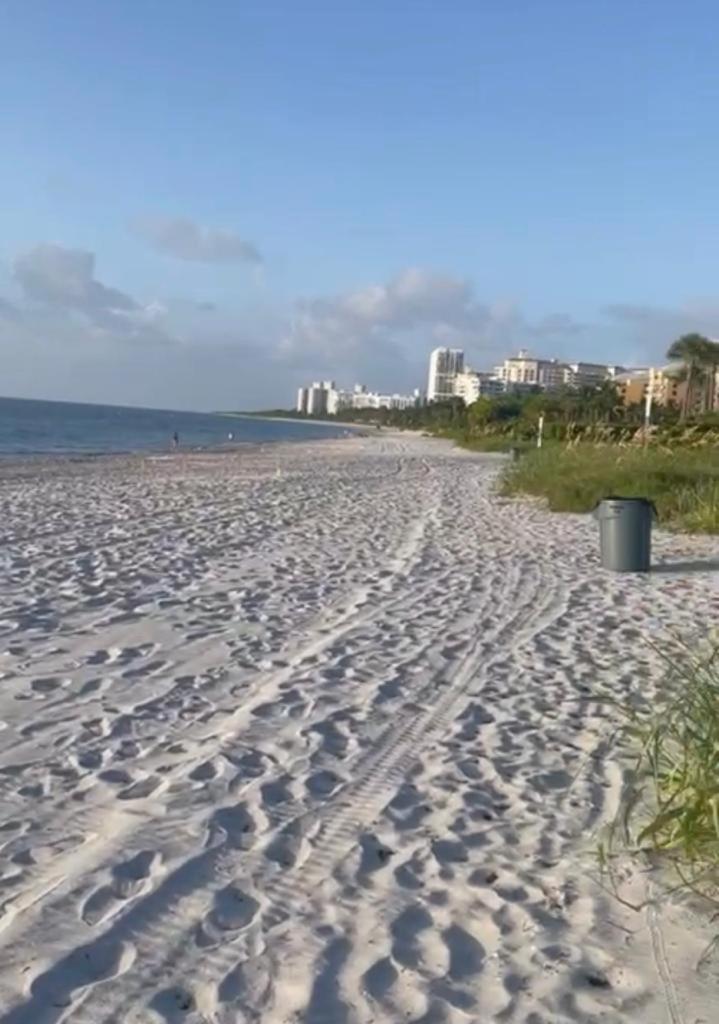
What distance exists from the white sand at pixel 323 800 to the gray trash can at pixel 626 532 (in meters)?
0.77

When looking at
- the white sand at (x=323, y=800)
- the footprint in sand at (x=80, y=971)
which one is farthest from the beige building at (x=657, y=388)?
the footprint in sand at (x=80, y=971)

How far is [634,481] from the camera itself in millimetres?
18047

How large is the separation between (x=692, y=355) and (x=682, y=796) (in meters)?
84.2

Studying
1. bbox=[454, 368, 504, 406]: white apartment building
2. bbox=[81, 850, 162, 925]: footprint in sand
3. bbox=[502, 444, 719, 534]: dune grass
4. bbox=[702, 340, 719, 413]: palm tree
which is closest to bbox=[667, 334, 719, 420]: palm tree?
bbox=[702, 340, 719, 413]: palm tree

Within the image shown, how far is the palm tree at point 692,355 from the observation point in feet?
274

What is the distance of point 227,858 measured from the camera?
4.06m

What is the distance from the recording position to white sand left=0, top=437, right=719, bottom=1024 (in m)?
3.22

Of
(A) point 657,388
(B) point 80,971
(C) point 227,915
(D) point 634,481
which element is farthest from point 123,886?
(A) point 657,388

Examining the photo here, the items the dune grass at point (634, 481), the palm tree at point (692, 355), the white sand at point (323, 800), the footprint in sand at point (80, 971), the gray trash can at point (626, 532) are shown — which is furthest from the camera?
the palm tree at point (692, 355)

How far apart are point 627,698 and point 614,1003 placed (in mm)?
3491

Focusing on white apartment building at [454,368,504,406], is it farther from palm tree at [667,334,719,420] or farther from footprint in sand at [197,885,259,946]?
footprint in sand at [197,885,259,946]

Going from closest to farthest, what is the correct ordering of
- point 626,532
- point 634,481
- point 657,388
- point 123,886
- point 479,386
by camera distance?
point 123,886 < point 626,532 < point 634,481 < point 657,388 < point 479,386

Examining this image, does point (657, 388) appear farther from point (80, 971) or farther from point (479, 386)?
point (80, 971)

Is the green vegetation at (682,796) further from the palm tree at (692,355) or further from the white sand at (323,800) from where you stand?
the palm tree at (692,355)
